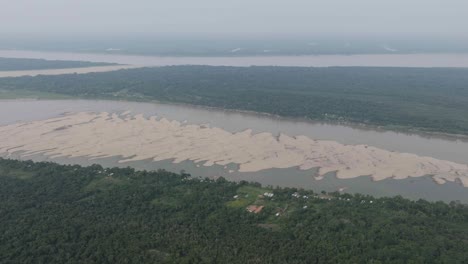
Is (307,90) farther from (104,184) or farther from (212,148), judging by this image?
(104,184)

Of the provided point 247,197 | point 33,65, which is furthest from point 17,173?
point 33,65

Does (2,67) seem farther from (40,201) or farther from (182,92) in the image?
(40,201)

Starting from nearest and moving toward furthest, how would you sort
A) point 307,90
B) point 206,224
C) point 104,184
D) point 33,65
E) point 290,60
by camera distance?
point 206,224, point 104,184, point 307,90, point 33,65, point 290,60

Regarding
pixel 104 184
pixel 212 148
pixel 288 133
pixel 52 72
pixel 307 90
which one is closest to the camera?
pixel 104 184

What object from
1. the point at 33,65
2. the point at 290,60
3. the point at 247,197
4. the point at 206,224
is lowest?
the point at 206,224

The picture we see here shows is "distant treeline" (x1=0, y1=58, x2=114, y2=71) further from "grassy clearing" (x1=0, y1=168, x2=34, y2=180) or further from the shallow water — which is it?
"grassy clearing" (x1=0, y1=168, x2=34, y2=180)

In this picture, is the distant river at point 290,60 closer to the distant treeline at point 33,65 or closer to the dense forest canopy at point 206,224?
the distant treeline at point 33,65

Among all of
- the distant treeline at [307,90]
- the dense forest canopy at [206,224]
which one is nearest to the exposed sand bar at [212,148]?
the dense forest canopy at [206,224]
